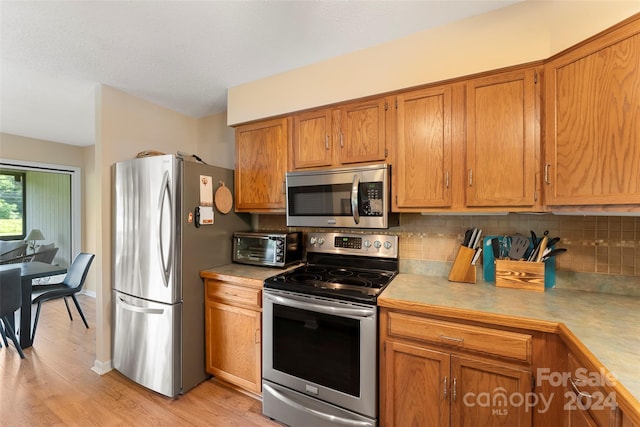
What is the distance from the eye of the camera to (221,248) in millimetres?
2293

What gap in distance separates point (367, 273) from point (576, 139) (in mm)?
1380

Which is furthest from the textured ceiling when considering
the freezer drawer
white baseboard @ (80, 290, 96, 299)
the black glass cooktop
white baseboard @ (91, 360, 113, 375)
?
white baseboard @ (80, 290, 96, 299)

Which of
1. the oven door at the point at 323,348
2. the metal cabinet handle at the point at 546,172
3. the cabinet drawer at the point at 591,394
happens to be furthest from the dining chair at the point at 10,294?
the metal cabinet handle at the point at 546,172

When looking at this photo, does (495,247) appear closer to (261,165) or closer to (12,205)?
(261,165)

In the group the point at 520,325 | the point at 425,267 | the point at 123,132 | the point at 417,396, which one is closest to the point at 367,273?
the point at 425,267

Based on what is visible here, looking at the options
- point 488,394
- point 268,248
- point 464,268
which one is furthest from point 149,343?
point 464,268

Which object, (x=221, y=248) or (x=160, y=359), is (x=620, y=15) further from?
(x=160, y=359)

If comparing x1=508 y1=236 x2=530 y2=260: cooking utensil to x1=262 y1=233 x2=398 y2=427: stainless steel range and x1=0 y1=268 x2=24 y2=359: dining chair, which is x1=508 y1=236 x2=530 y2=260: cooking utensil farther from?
x1=0 y1=268 x2=24 y2=359: dining chair

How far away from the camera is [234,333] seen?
199cm

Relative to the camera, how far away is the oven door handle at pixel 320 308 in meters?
1.47

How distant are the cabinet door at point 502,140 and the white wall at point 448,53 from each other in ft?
0.37

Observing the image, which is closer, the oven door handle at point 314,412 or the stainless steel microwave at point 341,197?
the oven door handle at point 314,412

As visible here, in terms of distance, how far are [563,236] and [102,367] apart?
3583mm

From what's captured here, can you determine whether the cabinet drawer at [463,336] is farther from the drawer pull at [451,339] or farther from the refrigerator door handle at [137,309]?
the refrigerator door handle at [137,309]
